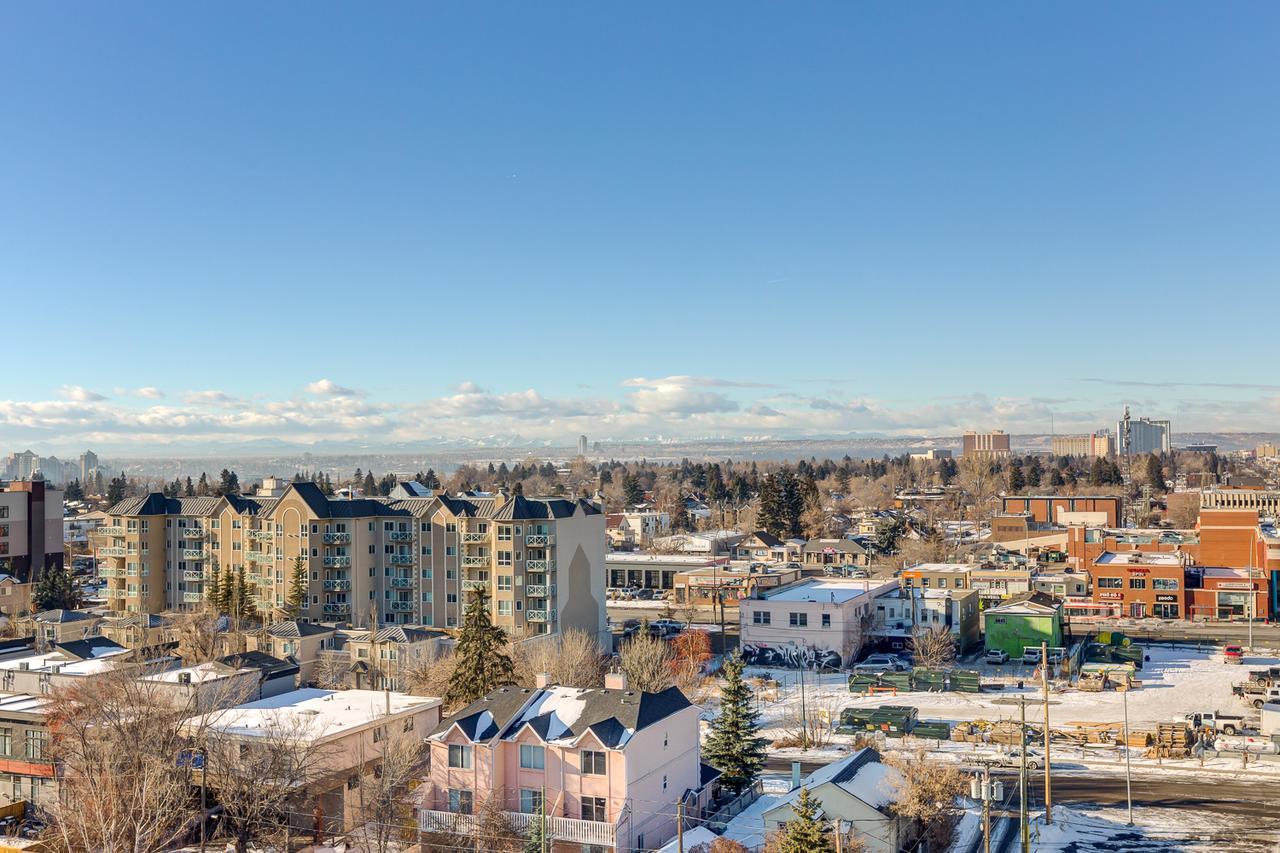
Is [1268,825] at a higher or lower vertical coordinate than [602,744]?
lower

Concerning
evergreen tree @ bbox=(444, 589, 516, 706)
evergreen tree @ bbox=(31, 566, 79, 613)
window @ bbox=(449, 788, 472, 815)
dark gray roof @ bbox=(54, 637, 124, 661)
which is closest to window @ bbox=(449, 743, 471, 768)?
window @ bbox=(449, 788, 472, 815)

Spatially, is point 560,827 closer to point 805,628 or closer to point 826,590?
point 805,628

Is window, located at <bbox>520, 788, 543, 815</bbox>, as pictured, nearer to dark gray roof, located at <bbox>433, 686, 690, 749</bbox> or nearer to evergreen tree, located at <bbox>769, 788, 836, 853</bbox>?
dark gray roof, located at <bbox>433, 686, 690, 749</bbox>

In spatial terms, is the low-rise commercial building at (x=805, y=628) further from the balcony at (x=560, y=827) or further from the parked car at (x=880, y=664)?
the balcony at (x=560, y=827)

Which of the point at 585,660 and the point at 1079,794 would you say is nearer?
the point at 1079,794

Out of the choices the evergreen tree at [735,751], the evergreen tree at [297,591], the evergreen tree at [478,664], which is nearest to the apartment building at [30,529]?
the evergreen tree at [297,591]

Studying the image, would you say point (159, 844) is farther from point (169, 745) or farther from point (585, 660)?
point (585, 660)

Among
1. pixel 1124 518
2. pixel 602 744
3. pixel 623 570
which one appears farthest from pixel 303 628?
pixel 1124 518
